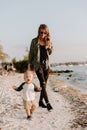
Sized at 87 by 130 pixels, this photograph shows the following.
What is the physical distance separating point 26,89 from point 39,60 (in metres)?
1.21

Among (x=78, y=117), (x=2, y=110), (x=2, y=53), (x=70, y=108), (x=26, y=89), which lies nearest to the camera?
(x=26, y=89)

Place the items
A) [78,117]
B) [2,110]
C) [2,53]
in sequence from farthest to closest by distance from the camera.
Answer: [2,53] → [2,110] → [78,117]

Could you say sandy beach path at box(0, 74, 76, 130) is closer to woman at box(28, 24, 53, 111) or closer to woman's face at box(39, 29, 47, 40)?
woman at box(28, 24, 53, 111)

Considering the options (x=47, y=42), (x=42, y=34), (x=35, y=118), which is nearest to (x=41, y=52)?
(x=47, y=42)

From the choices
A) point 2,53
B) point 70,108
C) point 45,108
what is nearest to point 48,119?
point 45,108

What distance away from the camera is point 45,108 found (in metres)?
10.1

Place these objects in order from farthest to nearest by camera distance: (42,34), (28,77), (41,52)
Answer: (41,52) → (42,34) → (28,77)

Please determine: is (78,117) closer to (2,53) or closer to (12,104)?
(12,104)

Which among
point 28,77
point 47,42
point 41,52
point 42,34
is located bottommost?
point 28,77

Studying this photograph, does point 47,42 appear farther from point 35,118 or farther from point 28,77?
point 35,118

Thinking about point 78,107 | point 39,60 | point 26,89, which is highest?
point 39,60

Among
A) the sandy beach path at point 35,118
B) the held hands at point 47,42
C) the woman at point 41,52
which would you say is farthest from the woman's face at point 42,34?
the sandy beach path at point 35,118

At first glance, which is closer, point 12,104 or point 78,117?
→ point 78,117

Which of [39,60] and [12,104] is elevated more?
[39,60]
